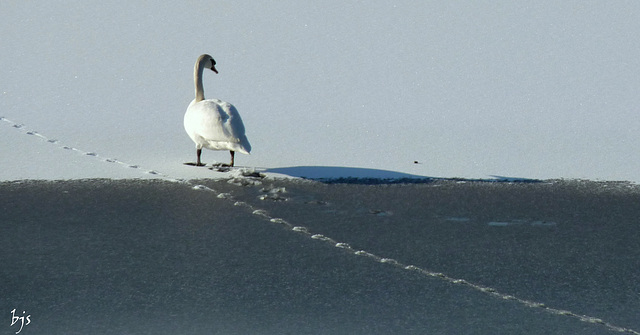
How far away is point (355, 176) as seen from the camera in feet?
31.5

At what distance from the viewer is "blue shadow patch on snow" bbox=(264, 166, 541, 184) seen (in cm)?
938

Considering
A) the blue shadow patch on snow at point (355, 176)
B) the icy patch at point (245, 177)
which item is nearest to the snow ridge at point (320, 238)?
the icy patch at point (245, 177)

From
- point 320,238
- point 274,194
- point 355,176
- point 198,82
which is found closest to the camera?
point 320,238

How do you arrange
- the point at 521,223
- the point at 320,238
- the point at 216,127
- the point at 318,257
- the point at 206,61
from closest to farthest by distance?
1. the point at 318,257
2. the point at 320,238
3. the point at 521,223
4. the point at 216,127
5. the point at 206,61

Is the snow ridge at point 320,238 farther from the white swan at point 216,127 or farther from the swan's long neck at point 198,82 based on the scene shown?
the swan's long neck at point 198,82

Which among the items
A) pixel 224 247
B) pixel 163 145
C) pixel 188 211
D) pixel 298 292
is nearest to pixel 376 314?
pixel 298 292

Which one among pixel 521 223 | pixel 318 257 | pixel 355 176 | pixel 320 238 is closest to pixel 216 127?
pixel 355 176

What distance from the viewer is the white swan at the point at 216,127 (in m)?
9.67

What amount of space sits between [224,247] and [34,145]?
4983 mm

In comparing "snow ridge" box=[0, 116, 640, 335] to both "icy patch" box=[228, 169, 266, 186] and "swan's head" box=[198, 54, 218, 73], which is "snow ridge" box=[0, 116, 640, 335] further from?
"swan's head" box=[198, 54, 218, 73]

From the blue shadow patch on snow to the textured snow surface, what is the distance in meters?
0.20

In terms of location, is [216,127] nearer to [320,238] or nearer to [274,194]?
A: [274,194]

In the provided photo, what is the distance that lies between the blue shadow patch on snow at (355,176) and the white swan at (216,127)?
0.48 m

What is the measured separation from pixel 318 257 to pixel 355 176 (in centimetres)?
293
